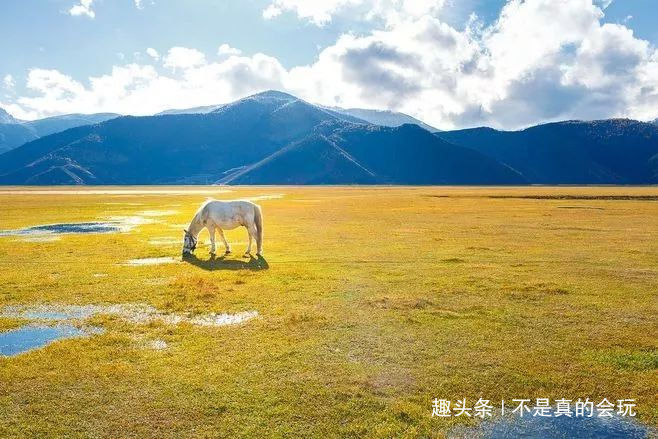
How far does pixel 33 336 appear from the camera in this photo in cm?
1188

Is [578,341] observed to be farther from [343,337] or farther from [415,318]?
[343,337]

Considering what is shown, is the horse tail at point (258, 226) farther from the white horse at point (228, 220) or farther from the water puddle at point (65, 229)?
the water puddle at point (65, 229)

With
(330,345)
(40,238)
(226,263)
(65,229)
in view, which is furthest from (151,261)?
(65,229)

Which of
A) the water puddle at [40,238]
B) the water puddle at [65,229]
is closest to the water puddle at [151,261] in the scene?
the water puddle at [40,238]

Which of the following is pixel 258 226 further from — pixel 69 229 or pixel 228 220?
pixel 69 229

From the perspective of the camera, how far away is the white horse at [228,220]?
76.9ft

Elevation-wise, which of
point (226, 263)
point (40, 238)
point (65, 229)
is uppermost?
point (65, 229)

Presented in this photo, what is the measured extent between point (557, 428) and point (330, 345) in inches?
203

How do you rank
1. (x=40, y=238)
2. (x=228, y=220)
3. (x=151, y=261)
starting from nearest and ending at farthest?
(x=151, y=261) < (x=228, y=220) < (x=40, y=238)

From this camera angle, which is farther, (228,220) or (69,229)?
(69,229)

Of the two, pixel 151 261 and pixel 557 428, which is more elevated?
pixel 151 261

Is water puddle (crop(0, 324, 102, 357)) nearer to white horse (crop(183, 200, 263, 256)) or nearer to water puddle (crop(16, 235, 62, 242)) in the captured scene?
white horse (crop(183, 200, 263, 256))

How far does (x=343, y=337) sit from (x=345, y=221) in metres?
29.8

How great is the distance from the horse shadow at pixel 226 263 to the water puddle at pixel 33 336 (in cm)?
807
